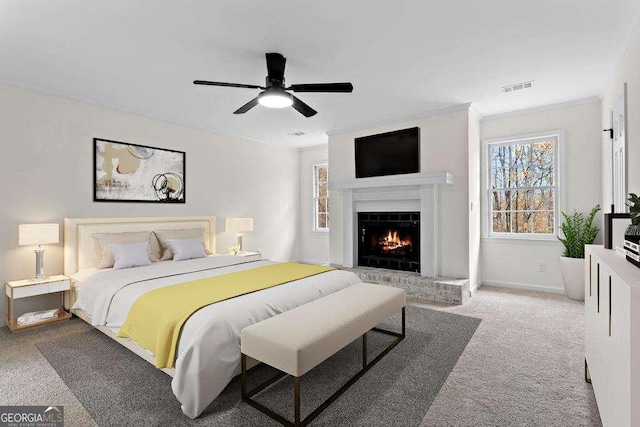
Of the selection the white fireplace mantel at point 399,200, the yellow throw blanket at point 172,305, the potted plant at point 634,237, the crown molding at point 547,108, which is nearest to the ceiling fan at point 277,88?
the yellow throw blanket at point 172,305

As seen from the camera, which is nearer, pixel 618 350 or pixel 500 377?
pixel 618 350

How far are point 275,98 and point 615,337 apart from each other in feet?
9.12

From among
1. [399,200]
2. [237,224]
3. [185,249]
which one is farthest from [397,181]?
[185,249]

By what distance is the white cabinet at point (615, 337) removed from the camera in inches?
43.4

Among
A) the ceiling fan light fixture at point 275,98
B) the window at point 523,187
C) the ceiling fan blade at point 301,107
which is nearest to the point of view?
the ceiling fan light fixture at point 275,98

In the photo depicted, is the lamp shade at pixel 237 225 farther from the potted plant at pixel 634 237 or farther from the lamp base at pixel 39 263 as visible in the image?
the potted plant at pixel 634 237

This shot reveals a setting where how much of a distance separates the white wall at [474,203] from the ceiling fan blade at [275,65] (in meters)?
2.89

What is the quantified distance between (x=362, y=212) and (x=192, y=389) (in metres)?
3.99

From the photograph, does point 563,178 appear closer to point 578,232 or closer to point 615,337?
point 578,232

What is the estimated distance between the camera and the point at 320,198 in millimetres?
7152

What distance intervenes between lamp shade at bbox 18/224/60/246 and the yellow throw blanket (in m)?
1.71

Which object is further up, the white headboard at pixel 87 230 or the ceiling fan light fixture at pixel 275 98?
the ceiling fan light fixture at pixel 275 98

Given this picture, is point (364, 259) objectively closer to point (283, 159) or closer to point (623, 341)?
point (283, 159)

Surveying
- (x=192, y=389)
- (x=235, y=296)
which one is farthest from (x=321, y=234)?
(x=192, y=389)
